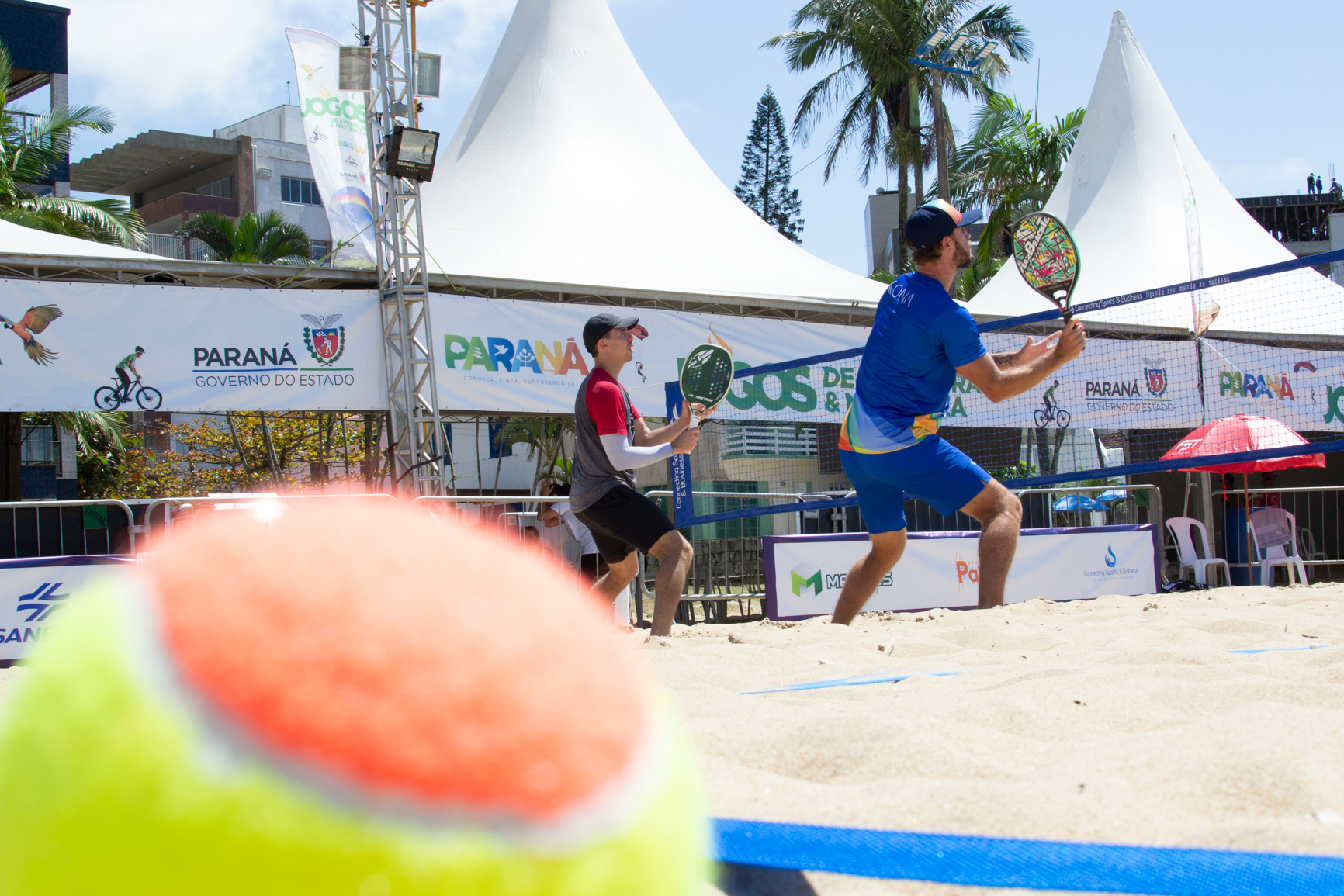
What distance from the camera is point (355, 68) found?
1211cm

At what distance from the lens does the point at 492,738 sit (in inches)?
28.6

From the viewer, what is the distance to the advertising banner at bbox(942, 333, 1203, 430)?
41.3 ft

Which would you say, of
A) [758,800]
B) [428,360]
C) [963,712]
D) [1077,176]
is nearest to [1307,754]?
[963,712]

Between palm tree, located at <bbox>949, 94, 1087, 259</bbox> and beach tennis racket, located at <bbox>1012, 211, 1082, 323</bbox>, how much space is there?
18212 mm

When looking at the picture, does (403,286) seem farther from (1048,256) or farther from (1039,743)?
(1039,743)

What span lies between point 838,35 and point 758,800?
25247 mm

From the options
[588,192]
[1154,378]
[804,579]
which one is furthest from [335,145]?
[1154,378]

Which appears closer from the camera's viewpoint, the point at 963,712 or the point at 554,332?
the point at 963,712

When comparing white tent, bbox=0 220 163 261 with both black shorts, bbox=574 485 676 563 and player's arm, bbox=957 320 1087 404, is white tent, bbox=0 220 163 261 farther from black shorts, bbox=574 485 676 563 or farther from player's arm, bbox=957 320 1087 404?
player's arm, bbox=957 320 1087 404

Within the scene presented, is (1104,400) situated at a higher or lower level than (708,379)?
higher

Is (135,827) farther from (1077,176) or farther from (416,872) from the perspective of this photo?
(1077,176)

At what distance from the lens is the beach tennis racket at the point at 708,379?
6.05 m

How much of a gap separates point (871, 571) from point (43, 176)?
67.6 ft

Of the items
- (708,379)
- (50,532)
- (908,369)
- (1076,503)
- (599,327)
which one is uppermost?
(599,327)
